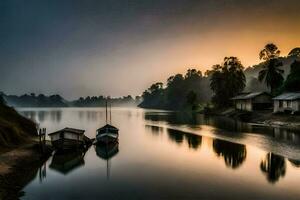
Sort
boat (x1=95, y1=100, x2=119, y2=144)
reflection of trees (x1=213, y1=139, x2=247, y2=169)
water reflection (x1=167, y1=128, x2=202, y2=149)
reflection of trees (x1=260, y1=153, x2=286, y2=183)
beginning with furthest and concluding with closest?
water reflection (x1=167, y1=128, x2=202, y2=149) < boat (x1=95, y1=100, x2=119, y2=144) < reflection of trees (x1=213, y1=139, x2=247, y2=169) < reflection of trees (x1=260, y1=153, x2=286, y2=183)

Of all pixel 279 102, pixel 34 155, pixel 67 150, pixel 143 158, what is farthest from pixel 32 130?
pixel 279 102

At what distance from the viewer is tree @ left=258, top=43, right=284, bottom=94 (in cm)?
9569

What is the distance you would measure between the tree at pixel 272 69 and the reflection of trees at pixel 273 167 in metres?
64.5

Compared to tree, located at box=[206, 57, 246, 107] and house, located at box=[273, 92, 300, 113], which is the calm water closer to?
house, located at box=[273, 92, 300, 113]

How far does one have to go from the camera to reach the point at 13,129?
43688mm

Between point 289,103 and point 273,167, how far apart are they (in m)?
47.2

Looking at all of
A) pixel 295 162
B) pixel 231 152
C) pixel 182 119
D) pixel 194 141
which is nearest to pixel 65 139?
pixel 194 141

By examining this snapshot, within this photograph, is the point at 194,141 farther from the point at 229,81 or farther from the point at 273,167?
the point at 229,81

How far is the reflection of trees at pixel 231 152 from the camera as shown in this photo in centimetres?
3616

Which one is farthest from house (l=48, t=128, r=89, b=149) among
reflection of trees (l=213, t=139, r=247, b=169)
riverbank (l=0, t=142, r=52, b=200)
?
reflection of trees (l=213, t=139, r=247, b=169)

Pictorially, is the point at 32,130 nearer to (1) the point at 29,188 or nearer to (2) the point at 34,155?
(2) the point at 34,155

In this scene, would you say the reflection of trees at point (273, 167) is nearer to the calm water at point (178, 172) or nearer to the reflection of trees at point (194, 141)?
the calm water at point (178, 172)

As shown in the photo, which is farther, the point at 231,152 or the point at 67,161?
the point at 231,152

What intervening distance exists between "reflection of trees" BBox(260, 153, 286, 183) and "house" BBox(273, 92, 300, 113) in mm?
38050
